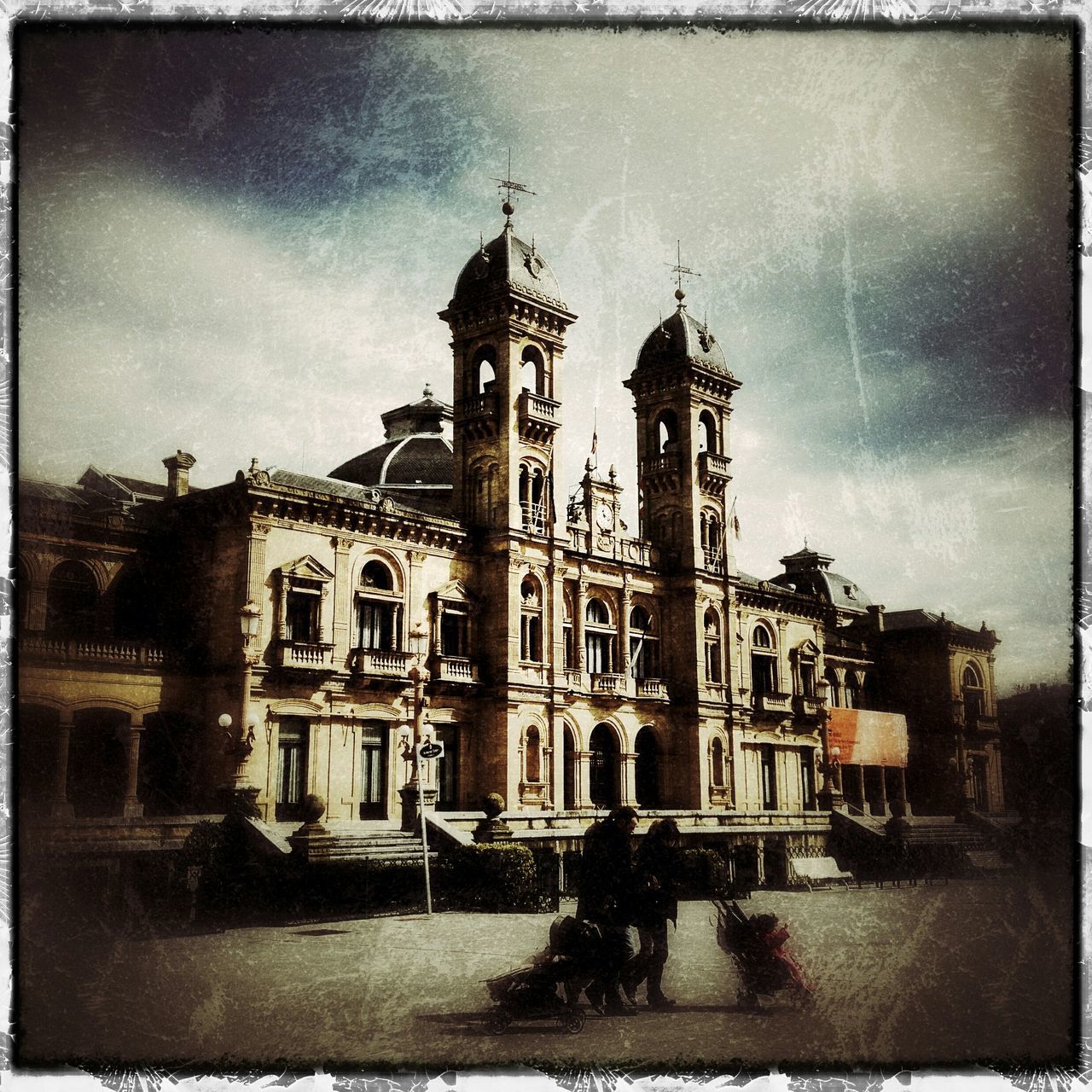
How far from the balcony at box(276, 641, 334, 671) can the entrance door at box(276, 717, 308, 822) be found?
0.58 m

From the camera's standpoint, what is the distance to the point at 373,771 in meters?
12.7

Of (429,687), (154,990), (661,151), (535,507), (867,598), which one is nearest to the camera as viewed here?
(154,990)

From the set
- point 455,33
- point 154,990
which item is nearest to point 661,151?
point 455,33

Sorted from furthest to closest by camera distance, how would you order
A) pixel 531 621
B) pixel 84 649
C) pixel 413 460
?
pixel 413 460 → pixel 531 621 → pixel 84 649

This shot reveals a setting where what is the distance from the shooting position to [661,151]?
844 cm

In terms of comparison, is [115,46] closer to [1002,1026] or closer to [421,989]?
[421,989]

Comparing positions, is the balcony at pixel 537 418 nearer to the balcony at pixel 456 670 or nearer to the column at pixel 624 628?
the column at pixel 624 628

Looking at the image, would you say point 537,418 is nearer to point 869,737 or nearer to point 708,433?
point 708,433

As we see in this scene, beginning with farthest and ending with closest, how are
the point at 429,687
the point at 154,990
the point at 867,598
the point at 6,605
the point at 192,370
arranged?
the point at 429,687, the point at 867,598, the point at 192,370, the point at 6,605, the point at 154,990

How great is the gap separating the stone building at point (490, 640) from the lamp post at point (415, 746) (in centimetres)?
10

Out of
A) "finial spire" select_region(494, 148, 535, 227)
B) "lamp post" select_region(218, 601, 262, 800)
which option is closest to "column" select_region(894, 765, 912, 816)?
"lamp post" select_region(218, 601, 262, 800)

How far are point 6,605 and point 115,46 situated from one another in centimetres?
395

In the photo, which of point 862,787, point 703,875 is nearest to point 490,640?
point 862,787

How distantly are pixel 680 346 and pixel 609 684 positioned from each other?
276 inches
